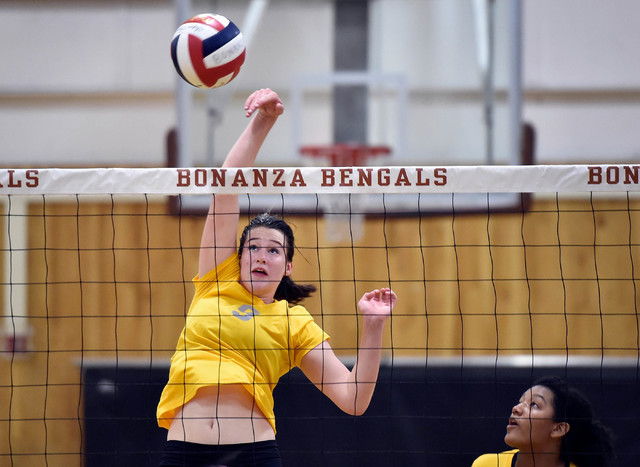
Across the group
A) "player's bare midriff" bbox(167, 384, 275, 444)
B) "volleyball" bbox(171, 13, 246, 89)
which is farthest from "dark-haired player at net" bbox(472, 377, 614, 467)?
"volleyball" bbox(171, 13, 246, 89)

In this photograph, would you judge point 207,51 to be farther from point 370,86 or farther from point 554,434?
point 370,86

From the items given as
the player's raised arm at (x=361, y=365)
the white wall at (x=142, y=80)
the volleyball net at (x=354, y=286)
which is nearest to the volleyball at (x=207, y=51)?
the player's raised arm at (x=361, y=365)

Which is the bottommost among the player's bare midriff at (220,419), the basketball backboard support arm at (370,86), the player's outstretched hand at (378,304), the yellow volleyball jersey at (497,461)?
the yellow volleyball jersey at (497,461)

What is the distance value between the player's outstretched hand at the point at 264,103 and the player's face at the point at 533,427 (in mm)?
1604

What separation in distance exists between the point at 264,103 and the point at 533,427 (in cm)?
173

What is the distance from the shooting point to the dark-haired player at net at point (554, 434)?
3.31 meters

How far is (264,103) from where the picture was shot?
3.03 m

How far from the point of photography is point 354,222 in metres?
5.32

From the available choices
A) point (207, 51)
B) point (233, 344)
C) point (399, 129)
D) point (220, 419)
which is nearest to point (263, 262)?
point (233, 344)

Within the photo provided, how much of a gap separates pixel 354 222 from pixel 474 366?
1.22 m

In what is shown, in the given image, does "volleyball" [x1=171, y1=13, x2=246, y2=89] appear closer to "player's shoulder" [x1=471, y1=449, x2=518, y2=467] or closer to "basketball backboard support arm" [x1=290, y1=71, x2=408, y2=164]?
"player's shoulder" [x1=471, y1=449, x2=518, y2=467]

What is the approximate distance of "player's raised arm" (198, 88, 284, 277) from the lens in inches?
117

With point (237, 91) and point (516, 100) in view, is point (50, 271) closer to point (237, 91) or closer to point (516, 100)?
point (237, 91)

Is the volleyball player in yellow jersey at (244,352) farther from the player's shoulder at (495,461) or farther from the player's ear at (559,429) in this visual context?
the player's ear at (559,429)
